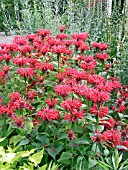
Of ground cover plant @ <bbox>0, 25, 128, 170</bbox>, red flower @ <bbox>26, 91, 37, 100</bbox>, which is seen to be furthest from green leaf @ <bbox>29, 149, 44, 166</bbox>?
red flower @ <bbox>26, 91, 37, 100</bbox>

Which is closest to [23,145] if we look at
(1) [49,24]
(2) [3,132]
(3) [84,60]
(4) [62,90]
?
(2) [3,132]

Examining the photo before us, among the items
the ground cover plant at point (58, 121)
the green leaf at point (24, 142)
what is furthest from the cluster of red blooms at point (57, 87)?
the green leaf at point (24, 142)

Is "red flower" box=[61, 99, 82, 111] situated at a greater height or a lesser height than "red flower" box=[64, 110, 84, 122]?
greater

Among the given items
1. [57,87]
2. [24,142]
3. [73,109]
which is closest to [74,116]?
[73,109]

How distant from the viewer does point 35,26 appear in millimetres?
5414

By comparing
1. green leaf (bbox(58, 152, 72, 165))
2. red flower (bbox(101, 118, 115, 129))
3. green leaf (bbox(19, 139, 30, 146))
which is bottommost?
green leaf (bbox(58, 152, 72, 165))

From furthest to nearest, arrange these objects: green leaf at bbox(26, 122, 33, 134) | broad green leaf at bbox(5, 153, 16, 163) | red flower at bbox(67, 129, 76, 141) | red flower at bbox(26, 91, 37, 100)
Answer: red flower at bbox(26, 91, 37, 100) < green leaf at bbox(26, 122, 33, 134) < red flower at bbox(67, 129, 76, 141) < broad green leaf at bbox(5, 153, 16, 163)

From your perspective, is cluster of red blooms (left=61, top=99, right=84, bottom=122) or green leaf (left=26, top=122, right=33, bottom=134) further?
green leaf (left=26, top=122, right=33, bottom=134)

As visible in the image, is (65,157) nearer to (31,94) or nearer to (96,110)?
(96,110)

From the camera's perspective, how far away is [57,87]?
2.32 metres

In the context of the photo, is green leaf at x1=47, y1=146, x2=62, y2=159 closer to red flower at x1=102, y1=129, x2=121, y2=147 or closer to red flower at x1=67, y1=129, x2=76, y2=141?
red flower at x1=67, y1=129, x2=76, y2=141

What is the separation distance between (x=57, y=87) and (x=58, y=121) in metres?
0.23

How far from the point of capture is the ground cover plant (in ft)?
7.16

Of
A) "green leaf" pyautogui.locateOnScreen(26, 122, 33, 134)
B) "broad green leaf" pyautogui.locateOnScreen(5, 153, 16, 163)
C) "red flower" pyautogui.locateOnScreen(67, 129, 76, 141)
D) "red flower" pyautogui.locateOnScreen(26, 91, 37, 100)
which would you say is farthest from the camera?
"red flower" pyautogui.locateOnScreen(26, 91, 37, 100)
